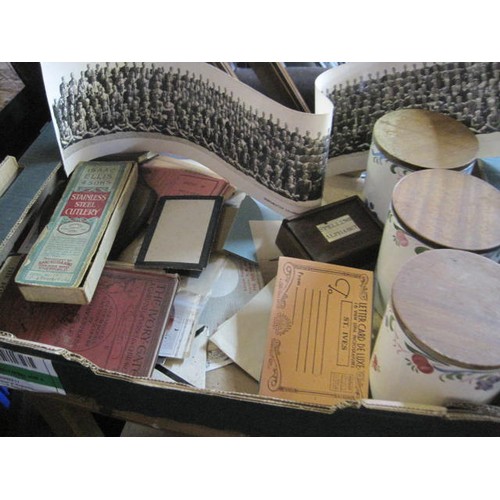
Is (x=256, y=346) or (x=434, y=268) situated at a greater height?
(x=434, y=268)

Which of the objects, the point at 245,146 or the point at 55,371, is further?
the point at 245,146

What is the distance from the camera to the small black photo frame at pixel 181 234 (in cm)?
75

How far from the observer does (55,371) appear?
0.61 metres

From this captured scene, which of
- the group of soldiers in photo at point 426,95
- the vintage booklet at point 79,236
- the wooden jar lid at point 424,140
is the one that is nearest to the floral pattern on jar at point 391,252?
the wooden jar lid at point 424,140

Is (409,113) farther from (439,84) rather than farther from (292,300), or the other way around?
(292,300)

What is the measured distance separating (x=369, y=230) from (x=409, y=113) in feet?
0.57

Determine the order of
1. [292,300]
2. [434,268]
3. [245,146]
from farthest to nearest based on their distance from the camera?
[245,146] → [292,300] → [434,268]

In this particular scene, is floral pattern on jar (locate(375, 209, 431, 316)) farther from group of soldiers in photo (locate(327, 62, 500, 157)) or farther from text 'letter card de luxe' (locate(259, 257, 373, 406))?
group of soldiers in photo (locate(327, 62, 500, 157))

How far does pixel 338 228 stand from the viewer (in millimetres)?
734

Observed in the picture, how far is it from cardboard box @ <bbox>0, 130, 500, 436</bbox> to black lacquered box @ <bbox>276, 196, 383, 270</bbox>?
0.21 meters

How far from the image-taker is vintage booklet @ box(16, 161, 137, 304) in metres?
0.67

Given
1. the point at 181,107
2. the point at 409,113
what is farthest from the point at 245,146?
the point at 409,113

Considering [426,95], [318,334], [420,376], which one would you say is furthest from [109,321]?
[426,95]

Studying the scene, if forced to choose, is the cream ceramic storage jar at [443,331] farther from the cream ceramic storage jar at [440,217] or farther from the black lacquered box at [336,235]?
the black lacquered box at [336,235]
